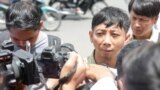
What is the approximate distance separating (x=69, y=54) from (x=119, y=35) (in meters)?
0.64

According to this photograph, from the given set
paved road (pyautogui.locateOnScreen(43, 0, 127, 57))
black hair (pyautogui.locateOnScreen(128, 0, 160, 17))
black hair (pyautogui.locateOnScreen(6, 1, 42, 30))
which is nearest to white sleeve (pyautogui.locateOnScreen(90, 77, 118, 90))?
black hair (pyautogui.locateOnScreen(6, 1, 42, 30))

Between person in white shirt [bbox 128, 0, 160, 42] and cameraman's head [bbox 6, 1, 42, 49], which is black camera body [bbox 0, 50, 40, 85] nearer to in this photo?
cameraman's head [bbox 6, 1, 42, 49]

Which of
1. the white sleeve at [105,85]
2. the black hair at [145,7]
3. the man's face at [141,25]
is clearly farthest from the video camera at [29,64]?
the black hair at [145,7]

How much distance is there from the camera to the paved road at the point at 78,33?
8414 millimetres

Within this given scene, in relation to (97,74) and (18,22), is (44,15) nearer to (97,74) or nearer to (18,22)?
(18,22)

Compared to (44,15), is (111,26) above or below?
above

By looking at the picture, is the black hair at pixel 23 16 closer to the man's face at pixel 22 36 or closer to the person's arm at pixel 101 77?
the man's face at pixel 22 36

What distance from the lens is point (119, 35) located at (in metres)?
2.43

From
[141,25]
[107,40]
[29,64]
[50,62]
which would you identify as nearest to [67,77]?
[50,62]

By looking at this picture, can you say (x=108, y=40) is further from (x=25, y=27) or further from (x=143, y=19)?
(x=143, y=19)

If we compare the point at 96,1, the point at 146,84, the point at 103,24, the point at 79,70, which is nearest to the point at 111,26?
the point at 103,24

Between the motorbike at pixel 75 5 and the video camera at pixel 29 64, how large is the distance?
10.3 m

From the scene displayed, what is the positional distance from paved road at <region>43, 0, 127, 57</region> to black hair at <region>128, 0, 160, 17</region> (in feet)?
14.5

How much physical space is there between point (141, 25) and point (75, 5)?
9.39 metres
